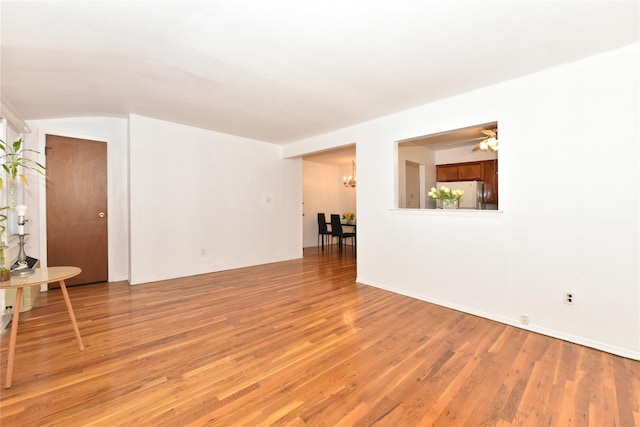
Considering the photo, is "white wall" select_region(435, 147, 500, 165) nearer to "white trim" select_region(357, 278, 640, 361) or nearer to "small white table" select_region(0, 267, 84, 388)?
"white trim" select_region(357, 278, 640, 361)

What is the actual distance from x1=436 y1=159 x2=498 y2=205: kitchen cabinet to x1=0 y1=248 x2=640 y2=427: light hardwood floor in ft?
12.0

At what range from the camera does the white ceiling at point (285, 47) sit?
1746 millimetres

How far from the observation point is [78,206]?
164 inches

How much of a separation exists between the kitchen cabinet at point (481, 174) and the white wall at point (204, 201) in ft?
11.4

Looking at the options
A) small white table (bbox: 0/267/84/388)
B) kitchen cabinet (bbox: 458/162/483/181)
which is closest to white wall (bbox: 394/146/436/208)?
kitchen cabinet (bbox: 458/162/483/181)

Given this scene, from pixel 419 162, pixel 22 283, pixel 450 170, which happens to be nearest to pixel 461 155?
pixel 450 170

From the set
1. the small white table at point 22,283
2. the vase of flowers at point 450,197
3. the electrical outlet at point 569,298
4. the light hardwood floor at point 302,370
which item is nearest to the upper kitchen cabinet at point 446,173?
the vase of flowers at point 450,197

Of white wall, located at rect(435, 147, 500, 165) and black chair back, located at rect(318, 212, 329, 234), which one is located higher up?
white wall, located at rect(435, 147, 500, 165)

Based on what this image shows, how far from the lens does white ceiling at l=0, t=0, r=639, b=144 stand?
1.75 metres

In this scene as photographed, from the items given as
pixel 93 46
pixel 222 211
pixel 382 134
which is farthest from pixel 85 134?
pixel 382 134

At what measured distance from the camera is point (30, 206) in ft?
12.4

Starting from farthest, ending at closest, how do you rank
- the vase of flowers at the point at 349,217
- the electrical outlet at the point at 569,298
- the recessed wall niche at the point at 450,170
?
the vase of flowers at the point at 349,217, the recessed wall niche at the point at 450,170, the electrical outlet at the point at 569,298

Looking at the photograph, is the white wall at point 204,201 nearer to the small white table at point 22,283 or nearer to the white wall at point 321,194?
the white wall at point 321,194

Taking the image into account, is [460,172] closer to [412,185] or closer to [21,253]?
[412,185]
